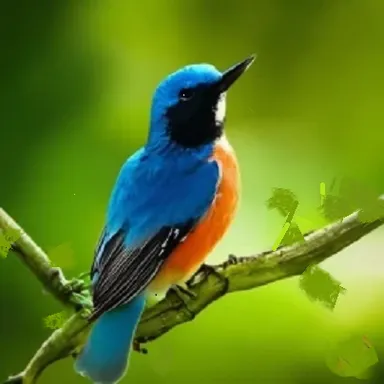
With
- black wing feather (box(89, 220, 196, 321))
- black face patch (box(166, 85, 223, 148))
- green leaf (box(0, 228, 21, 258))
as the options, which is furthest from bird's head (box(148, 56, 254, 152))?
green leaf (box(0, 228, 21, 258))

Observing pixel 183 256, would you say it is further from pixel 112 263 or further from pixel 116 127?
pixel 116 127

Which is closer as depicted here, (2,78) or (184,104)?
(184,104)

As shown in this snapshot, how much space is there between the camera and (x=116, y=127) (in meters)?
1.17

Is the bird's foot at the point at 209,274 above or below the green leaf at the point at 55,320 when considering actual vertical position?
below

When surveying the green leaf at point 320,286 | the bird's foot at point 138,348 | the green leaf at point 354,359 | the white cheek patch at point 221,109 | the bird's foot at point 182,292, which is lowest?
the green leaf at point 354,359

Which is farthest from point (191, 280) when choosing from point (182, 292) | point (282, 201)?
point (282, 201)

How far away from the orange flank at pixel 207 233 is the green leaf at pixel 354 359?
19 centimetres

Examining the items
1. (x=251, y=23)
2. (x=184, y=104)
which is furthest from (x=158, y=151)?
(x=251, y=23)

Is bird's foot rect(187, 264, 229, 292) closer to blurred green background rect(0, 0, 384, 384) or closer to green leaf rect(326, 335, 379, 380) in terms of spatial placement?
blurred green background rect(0, 0, 384, 384)

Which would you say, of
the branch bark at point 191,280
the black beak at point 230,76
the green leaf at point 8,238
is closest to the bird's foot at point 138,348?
the branch bark at point 191,280

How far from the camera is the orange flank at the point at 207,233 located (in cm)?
109

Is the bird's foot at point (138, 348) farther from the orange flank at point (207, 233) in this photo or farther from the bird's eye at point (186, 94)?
the bird's eye at point (186, 94)

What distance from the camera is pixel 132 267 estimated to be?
1.08 m

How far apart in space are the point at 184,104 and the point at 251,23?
0.15 m
